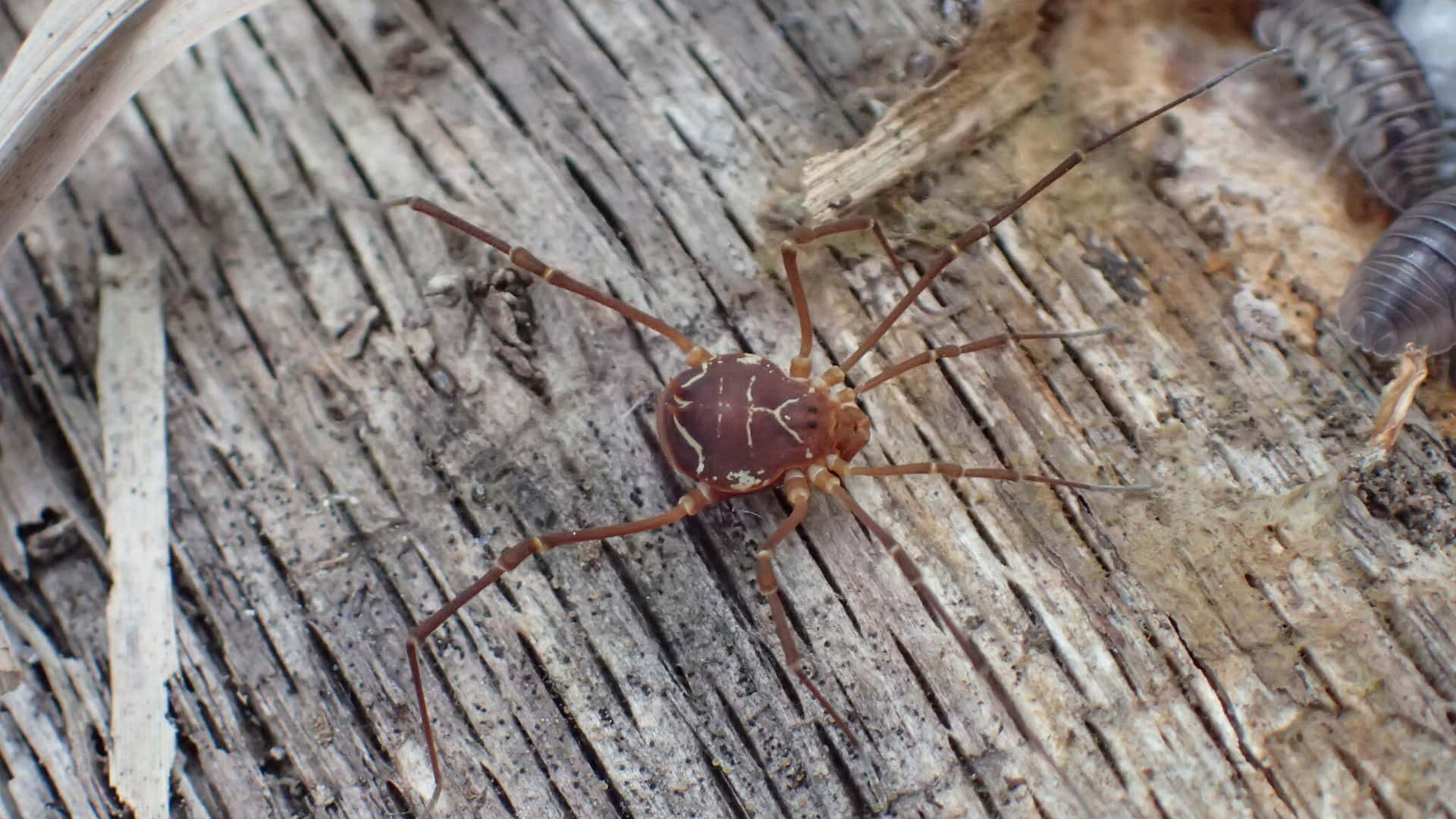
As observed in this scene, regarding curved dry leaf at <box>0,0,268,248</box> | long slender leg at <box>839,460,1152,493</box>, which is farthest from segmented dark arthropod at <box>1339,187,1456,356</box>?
curved dry leaf at <box>0,0,268,248</box>

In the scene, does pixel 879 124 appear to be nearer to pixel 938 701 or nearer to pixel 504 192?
pixel 504 192

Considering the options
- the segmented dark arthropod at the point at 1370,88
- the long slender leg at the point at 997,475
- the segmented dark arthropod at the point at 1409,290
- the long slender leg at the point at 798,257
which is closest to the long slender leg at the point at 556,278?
the long slender leg at the point at 798,257

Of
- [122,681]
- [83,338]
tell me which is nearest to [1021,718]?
[122,681]

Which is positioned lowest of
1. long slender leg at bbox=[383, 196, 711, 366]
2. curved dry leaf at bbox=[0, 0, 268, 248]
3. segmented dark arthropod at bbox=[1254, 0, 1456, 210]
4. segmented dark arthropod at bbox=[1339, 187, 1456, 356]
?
segmented dark arthropod at bbox=[1339, 187, 1456, 356]

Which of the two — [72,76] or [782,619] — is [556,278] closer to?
[782,619]

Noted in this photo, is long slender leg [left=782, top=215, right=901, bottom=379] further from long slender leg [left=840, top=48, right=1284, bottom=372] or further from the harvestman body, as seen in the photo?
long slender leg [left=840, top=48, right=1284, bottom=372]

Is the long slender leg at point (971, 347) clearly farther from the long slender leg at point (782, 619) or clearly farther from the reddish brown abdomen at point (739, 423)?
the long slender leg at point (782, 619)
